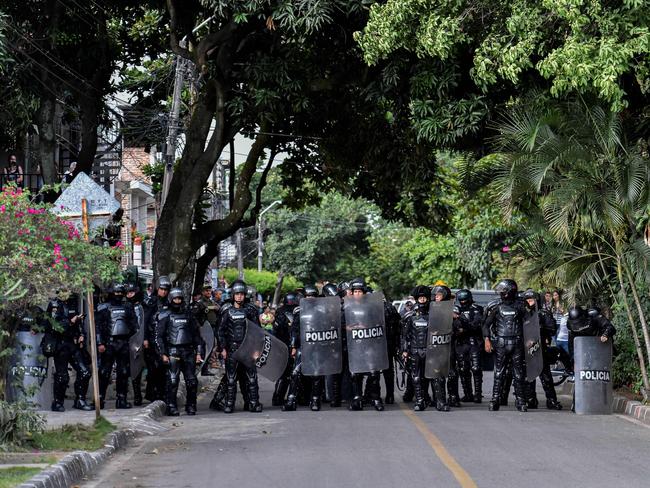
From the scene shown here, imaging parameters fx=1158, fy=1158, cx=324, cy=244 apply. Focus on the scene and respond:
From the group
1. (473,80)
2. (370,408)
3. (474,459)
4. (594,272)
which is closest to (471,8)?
(473,80)

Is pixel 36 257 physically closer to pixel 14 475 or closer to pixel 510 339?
pixel 14 475

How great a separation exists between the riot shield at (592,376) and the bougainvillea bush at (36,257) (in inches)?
302

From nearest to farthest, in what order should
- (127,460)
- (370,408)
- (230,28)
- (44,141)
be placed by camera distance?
(127,460) < (370,408) < (230,28) < (44,141)

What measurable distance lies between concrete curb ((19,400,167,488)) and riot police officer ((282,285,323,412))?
88.0 inches

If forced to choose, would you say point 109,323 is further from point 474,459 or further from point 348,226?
point 348,226

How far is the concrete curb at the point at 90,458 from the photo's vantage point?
9.37m

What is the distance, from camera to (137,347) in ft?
57.7

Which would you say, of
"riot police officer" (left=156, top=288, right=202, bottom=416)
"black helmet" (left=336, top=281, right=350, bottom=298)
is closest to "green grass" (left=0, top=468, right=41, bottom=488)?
"riot police officer" (left=156, top=288, right=202, bottom=416)

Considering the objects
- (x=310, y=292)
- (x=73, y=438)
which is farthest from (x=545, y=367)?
(x=73, y=438)

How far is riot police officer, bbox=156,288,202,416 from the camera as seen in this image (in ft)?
54.5

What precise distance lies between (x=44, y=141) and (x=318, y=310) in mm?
7546

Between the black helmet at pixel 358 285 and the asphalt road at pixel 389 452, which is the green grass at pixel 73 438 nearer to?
the asphalt road at pixel 389 452

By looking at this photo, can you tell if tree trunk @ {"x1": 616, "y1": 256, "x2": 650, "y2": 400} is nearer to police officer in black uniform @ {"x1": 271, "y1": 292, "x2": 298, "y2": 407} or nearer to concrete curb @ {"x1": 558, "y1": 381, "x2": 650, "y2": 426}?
concrete curb @ {"x1": 558, "y1": 381, "x2": 650, "y2": 426}

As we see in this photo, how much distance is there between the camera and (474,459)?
11.1 metres
